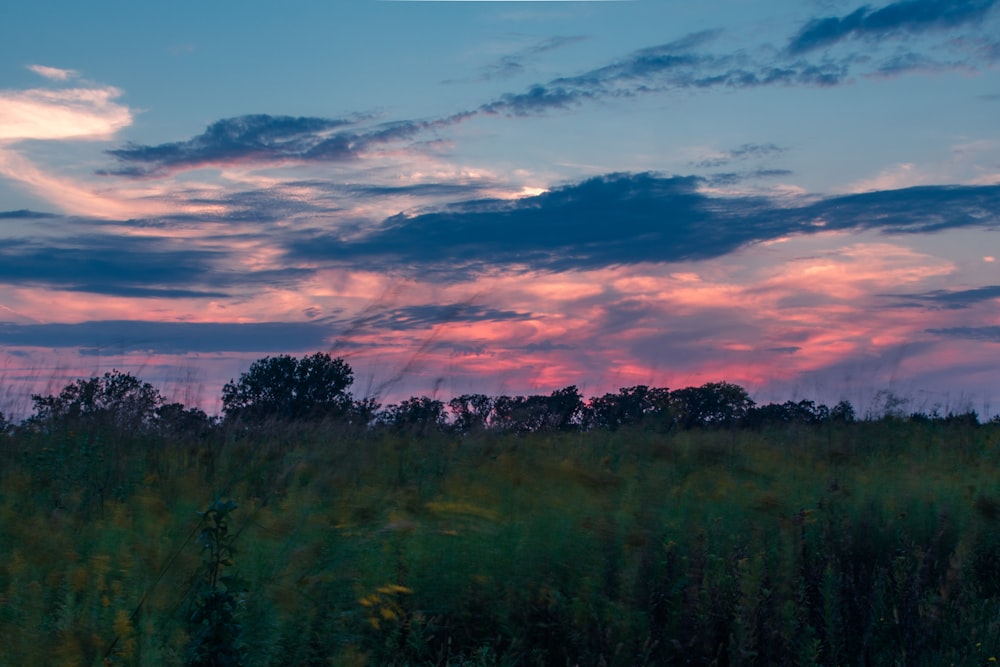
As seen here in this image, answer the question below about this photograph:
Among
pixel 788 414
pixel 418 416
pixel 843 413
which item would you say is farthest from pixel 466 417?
pixel 788 414

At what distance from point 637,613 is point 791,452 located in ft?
22.8

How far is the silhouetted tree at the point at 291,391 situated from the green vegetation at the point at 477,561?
1314 mm

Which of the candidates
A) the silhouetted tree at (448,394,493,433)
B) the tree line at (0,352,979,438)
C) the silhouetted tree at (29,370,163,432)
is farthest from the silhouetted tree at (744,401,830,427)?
the silhouetted tree at (29,370,163,432)

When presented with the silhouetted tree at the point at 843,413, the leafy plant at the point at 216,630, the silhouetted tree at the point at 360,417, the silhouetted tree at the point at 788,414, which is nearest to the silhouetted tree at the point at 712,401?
the silhouetted tree at the point at 788,414

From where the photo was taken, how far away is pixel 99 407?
1114 cm

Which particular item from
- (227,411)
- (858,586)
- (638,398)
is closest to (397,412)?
(227,411)

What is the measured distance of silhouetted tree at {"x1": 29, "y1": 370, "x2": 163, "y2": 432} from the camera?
10.6 meters

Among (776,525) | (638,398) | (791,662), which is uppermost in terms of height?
(638,398)

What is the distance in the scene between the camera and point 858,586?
6.74 metres

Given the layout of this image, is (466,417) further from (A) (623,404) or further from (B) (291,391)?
(A) (623,404)

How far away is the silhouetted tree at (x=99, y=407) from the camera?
10.6m

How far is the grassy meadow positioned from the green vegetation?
0.07ft

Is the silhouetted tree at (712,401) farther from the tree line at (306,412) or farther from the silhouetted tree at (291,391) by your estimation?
the silhouetted tree at (291,391)

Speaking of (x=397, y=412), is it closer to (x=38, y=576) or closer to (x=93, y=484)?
(x=93, y=484)
